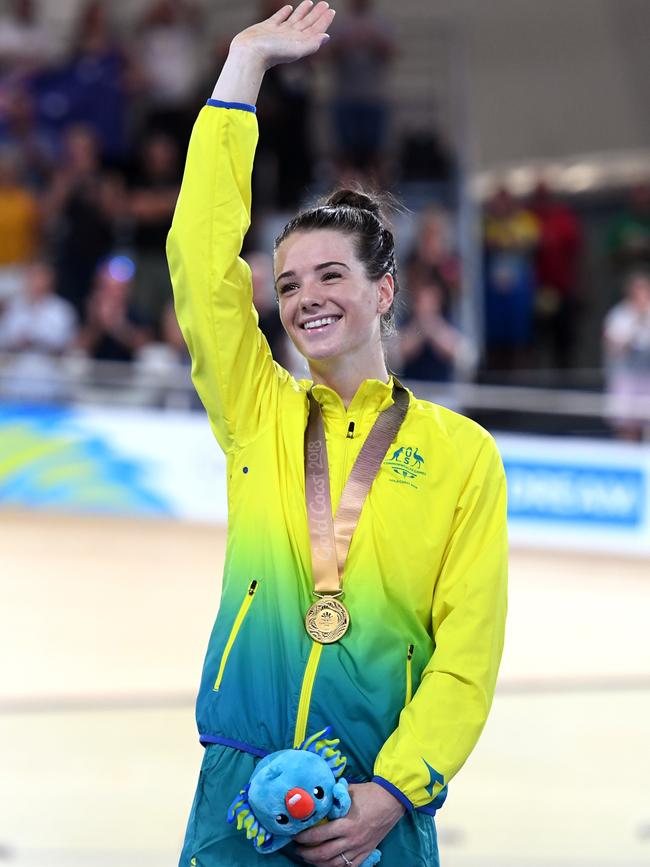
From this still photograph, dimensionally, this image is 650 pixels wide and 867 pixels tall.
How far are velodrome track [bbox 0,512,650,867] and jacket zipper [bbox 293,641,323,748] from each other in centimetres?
214

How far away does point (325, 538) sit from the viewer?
8.42 ft

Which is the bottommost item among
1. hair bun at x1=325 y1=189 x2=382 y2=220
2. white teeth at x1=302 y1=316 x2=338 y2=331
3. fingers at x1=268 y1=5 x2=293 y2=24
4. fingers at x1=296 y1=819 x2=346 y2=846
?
fingers at x1=296 y1=819 x2=346 y2=846

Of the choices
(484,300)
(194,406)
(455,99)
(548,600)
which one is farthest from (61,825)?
(455,99)

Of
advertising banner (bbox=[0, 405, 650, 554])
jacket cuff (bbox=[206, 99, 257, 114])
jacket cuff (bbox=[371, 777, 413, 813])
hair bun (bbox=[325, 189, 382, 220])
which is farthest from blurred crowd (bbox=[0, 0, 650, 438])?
jacket cuff (bbox=[371, 777, 413, 813])

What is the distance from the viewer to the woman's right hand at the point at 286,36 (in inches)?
104

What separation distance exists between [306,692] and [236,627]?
181 mm

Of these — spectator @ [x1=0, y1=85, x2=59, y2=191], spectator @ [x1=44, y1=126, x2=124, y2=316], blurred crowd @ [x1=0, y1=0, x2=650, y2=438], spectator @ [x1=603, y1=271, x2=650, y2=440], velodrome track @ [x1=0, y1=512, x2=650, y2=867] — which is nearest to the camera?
velodrome track @ [x1=0, y1=512, x2=650, y2=867]

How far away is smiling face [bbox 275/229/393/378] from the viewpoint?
8.87 ft

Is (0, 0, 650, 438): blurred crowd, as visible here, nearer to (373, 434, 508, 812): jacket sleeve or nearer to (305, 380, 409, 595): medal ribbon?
(305, 380, 409, 595): medal ribbon

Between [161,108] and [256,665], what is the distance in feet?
36.5

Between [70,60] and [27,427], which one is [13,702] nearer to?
[27,427]

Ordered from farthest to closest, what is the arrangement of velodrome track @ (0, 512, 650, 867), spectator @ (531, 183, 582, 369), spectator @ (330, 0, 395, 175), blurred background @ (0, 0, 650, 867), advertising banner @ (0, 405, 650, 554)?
1. spectator @ (531, 183, 582, 369)
2. spectator @ (330, 0, 395, 175)
3. advertising banner @ (0, 405, 650, 554)
4. blurred background @ (0, 0, 650, 867)
5. velodrome track @ (0, 512, 650, 867)

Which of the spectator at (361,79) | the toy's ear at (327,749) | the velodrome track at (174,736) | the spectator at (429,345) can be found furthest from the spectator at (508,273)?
the toy's ear at (327,749)

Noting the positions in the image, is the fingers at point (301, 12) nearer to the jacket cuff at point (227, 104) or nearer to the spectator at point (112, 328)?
the jacket cuff at point (227, 104)
